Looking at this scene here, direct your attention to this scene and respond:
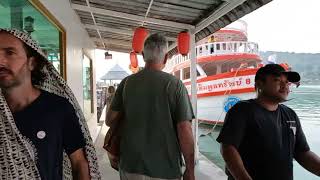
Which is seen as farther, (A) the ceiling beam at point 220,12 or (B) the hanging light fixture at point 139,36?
(B) the hanging light fixture at point 139,36

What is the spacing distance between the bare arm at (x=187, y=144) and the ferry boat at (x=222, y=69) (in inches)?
463

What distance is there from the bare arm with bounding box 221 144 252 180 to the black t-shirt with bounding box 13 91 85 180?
80 cm

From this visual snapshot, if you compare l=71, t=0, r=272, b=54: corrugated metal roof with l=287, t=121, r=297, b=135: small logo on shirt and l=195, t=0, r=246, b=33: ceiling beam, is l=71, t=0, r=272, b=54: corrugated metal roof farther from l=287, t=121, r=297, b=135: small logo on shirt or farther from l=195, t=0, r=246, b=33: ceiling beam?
l=287, t=121, r=297, b=135: small logo on shirt

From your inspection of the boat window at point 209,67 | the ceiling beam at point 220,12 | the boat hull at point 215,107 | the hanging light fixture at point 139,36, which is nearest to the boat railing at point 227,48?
the boat window at point 209,67

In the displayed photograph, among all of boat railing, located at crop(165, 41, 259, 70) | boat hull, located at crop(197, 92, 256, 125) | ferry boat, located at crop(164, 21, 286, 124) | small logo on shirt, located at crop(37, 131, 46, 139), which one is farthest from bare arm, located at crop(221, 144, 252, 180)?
boat railing, located at crop(165, 41, 259, 70)

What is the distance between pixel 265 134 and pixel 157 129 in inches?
24.4

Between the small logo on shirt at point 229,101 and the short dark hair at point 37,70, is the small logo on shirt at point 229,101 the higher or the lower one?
the lower one

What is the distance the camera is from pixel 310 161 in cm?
179

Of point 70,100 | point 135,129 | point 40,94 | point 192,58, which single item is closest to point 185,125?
point 135,129

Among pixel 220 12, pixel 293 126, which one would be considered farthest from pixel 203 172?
pixel 293 126

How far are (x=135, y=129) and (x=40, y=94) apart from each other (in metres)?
0.89

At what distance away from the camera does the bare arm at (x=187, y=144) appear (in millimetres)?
1901

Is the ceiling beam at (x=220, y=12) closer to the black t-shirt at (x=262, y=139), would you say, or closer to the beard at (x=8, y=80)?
the black t-shirt at (x=262, y=139)

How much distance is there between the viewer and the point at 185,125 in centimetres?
190
